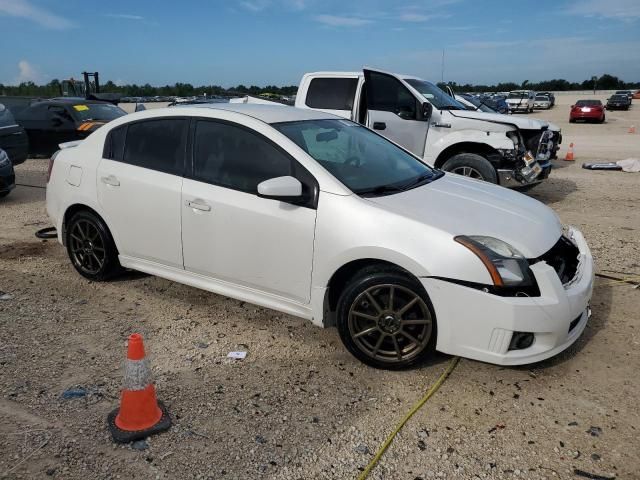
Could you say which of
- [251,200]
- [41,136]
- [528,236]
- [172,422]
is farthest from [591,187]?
[41,136]

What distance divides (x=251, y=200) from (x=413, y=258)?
1208mm

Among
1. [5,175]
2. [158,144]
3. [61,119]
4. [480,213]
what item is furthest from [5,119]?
[480,213]

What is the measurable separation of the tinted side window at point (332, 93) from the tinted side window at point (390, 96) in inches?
12.1

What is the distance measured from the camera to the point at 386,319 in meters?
3.32

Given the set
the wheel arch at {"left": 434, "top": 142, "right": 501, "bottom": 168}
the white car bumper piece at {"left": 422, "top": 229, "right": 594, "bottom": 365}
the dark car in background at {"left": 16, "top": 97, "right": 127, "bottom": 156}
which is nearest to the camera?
the white car bumper piece at {"left": 422, "top": 229, "right": 594, "bottom": 365}

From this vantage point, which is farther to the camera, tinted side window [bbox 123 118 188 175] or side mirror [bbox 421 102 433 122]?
side mirror [bbox 421 102 433 122]

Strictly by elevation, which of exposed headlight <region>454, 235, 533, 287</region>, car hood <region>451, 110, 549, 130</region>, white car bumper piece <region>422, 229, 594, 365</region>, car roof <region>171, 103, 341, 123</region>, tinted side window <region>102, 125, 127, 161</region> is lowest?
white car bumper piece <region>422, 229, 594, 365</region>

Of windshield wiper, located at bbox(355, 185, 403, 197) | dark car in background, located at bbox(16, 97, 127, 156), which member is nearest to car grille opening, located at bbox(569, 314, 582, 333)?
windshield wiper, located at bbox(355, 185, 403, 197)

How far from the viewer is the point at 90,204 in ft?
15.1

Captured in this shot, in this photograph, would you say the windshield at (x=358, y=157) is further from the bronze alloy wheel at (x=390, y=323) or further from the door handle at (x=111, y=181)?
the door handle at (x=111, y=181)

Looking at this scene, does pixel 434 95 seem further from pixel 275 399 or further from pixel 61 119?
pixel 61 119

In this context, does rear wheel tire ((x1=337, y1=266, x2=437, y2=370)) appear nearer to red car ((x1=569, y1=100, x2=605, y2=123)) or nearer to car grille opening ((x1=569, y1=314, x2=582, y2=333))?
car grille opening ((x1=569, y1=314, x2=582, y2=333))

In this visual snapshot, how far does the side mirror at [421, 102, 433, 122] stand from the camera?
8109 millimetres

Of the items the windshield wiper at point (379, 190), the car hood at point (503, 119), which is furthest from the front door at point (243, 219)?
the car hood at point (503, 119)
